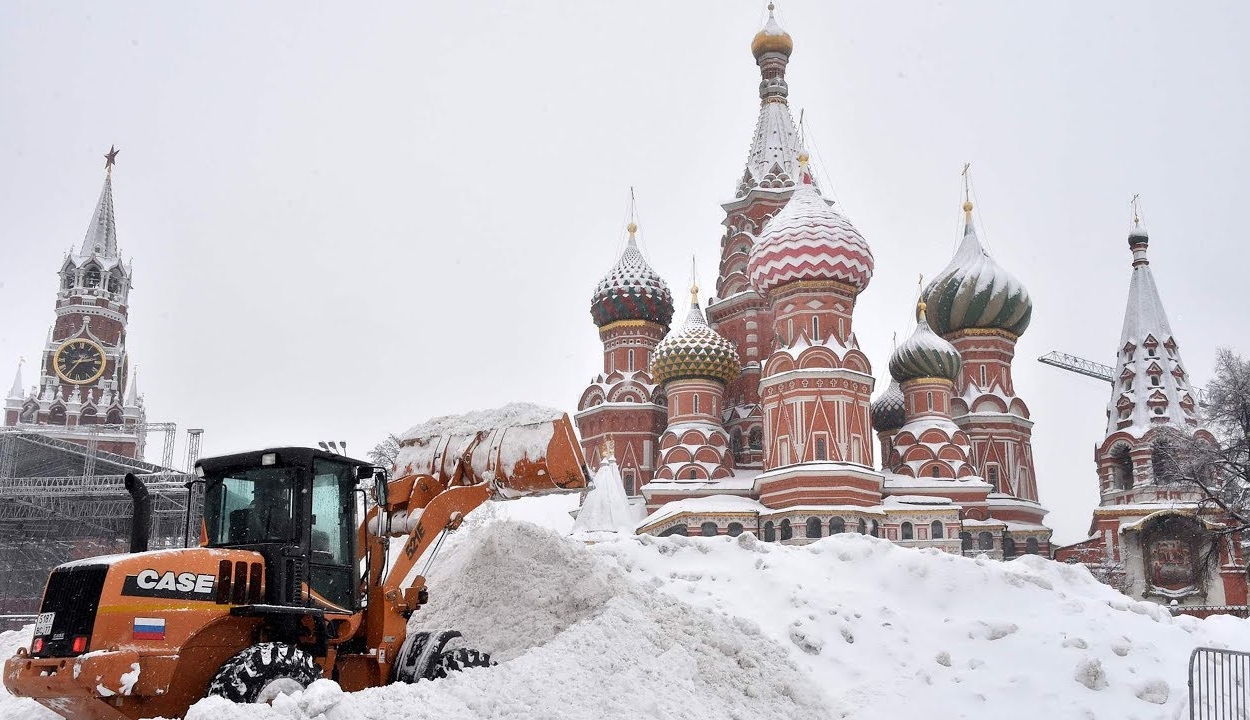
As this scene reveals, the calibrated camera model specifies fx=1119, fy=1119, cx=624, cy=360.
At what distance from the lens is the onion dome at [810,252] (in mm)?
33375

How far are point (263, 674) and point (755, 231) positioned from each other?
3457 centimetres

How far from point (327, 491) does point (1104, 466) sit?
3470cm

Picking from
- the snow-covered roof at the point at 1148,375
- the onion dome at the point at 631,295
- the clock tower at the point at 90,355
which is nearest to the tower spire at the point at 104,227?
the clock tower at the point at 90,355

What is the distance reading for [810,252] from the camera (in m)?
33.4

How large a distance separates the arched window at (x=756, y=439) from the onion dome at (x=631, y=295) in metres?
5.49

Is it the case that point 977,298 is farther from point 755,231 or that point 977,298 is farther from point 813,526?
point 813,526

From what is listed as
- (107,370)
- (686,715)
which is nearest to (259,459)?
(686,715)

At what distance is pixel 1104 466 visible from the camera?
122 ft

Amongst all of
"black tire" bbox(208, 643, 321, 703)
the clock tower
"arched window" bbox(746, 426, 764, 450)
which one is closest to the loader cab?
"black tire" bbox(208, 643, 321, 703)

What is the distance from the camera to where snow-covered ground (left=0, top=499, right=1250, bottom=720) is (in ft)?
28.0

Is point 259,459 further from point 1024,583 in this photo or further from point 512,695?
Result: point 1024,583

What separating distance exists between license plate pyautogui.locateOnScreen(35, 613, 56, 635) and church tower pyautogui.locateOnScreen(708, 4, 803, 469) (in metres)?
30.4

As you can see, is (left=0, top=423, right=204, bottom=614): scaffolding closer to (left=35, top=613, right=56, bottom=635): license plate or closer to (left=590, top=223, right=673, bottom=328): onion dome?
(left=590, top=223, right=673, bottom=328): onion dome

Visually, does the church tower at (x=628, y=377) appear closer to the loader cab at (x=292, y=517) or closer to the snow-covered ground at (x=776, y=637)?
the snow-covered ground at (x=776, y=637)
